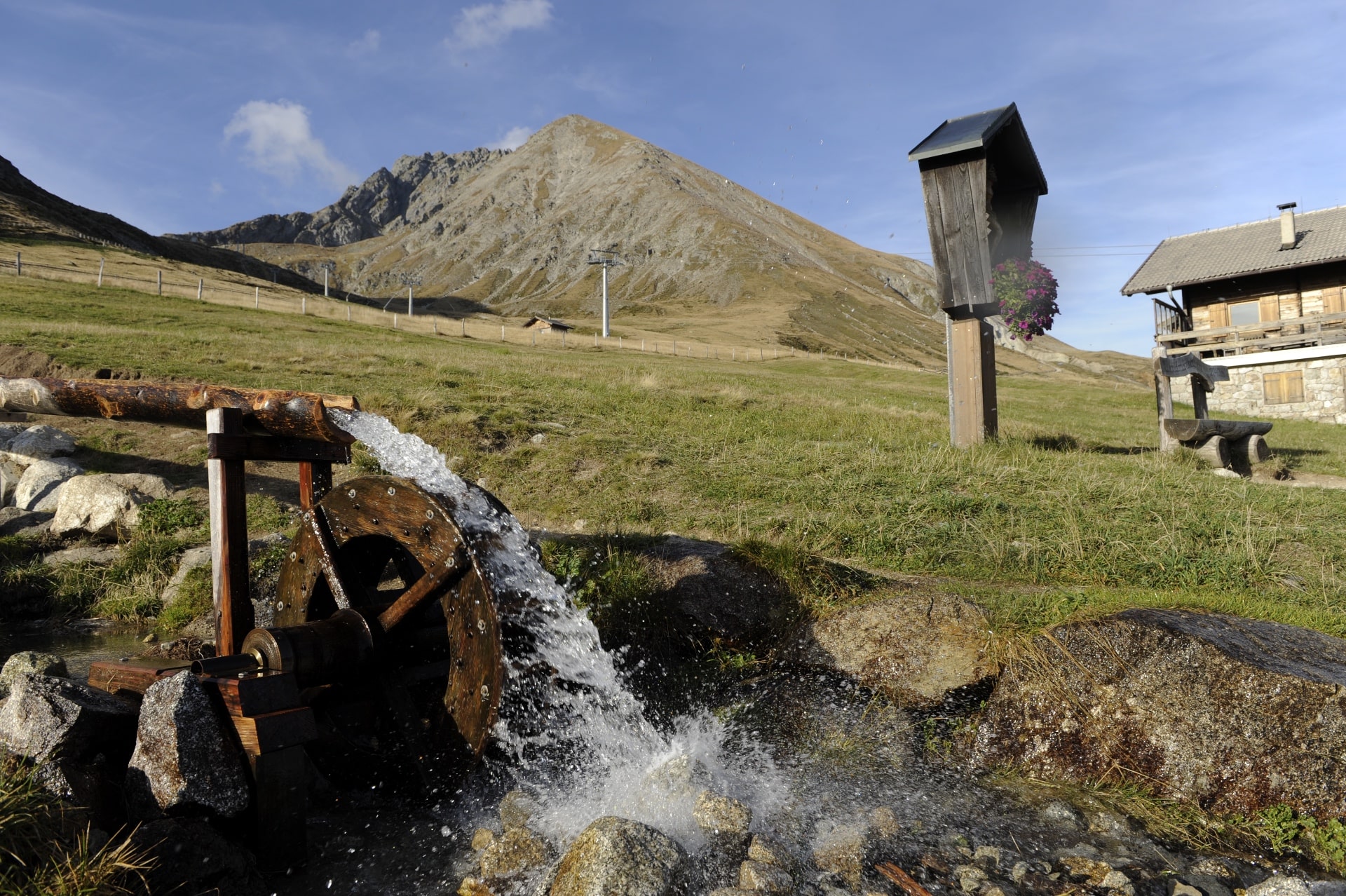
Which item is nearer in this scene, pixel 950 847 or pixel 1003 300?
pixel 950 847

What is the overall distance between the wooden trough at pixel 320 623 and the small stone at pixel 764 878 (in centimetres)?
151

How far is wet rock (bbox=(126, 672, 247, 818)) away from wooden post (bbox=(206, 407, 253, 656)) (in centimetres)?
100

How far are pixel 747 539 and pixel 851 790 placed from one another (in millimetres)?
2527

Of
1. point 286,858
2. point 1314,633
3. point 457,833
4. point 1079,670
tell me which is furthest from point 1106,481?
point 286,858

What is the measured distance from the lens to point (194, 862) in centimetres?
318

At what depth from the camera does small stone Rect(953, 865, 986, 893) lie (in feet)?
10.5

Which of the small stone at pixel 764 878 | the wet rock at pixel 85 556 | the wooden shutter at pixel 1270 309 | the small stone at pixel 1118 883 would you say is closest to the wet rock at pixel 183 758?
the small stone at pixel 764 878

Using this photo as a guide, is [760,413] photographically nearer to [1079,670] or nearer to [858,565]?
[858,565]

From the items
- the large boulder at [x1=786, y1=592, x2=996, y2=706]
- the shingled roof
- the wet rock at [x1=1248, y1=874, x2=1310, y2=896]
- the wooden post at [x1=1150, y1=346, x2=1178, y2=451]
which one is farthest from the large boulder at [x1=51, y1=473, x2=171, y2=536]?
the shingled roof

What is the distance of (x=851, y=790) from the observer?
13.1 ft

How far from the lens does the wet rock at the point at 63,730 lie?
332 centimetres

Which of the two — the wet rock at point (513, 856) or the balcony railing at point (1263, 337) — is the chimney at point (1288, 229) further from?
the wet rock at point (513, 856)

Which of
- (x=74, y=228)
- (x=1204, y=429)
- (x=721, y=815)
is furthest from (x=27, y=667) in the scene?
(x=74, y=228)

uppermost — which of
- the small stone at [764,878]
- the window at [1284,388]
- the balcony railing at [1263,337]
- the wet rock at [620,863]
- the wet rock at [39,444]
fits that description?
the balcony railing at [1263,337]
